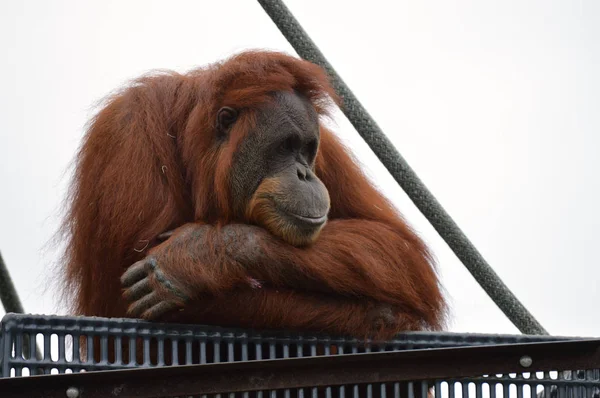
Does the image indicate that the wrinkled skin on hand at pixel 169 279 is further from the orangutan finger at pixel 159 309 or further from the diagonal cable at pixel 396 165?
the diagonal cable at pixel 396 165

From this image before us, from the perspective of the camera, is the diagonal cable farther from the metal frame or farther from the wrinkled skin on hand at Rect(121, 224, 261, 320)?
the metal frame

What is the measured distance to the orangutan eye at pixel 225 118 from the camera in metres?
2.27

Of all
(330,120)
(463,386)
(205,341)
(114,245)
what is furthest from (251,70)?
(463,386)

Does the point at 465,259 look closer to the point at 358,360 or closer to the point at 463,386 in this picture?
the point at 463,386

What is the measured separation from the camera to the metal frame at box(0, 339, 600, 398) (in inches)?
53.6

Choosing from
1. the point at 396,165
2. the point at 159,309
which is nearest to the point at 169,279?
the point at 159,309

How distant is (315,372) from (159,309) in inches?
23.6

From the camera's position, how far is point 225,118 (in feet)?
7.48

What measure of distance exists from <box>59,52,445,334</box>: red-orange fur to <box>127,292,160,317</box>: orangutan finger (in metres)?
0.07

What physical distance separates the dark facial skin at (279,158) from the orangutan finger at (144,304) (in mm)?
383

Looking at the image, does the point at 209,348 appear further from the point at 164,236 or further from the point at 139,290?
the point at 164,236

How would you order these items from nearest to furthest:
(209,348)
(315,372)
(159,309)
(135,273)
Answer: (315,372)
(209,348)
(159,309)
(135,273)

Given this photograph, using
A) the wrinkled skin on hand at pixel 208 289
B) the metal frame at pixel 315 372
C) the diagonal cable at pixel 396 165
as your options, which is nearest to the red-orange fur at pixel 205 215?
the wrinkled skin on hand at pixel 208 289

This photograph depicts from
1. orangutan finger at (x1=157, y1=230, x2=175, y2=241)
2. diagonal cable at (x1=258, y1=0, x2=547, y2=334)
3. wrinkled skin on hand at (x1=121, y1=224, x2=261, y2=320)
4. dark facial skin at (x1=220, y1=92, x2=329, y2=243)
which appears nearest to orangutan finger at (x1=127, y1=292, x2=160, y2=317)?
wrinkled skin on hand at (x1=121, y1=224, x2=261, y2=320)
